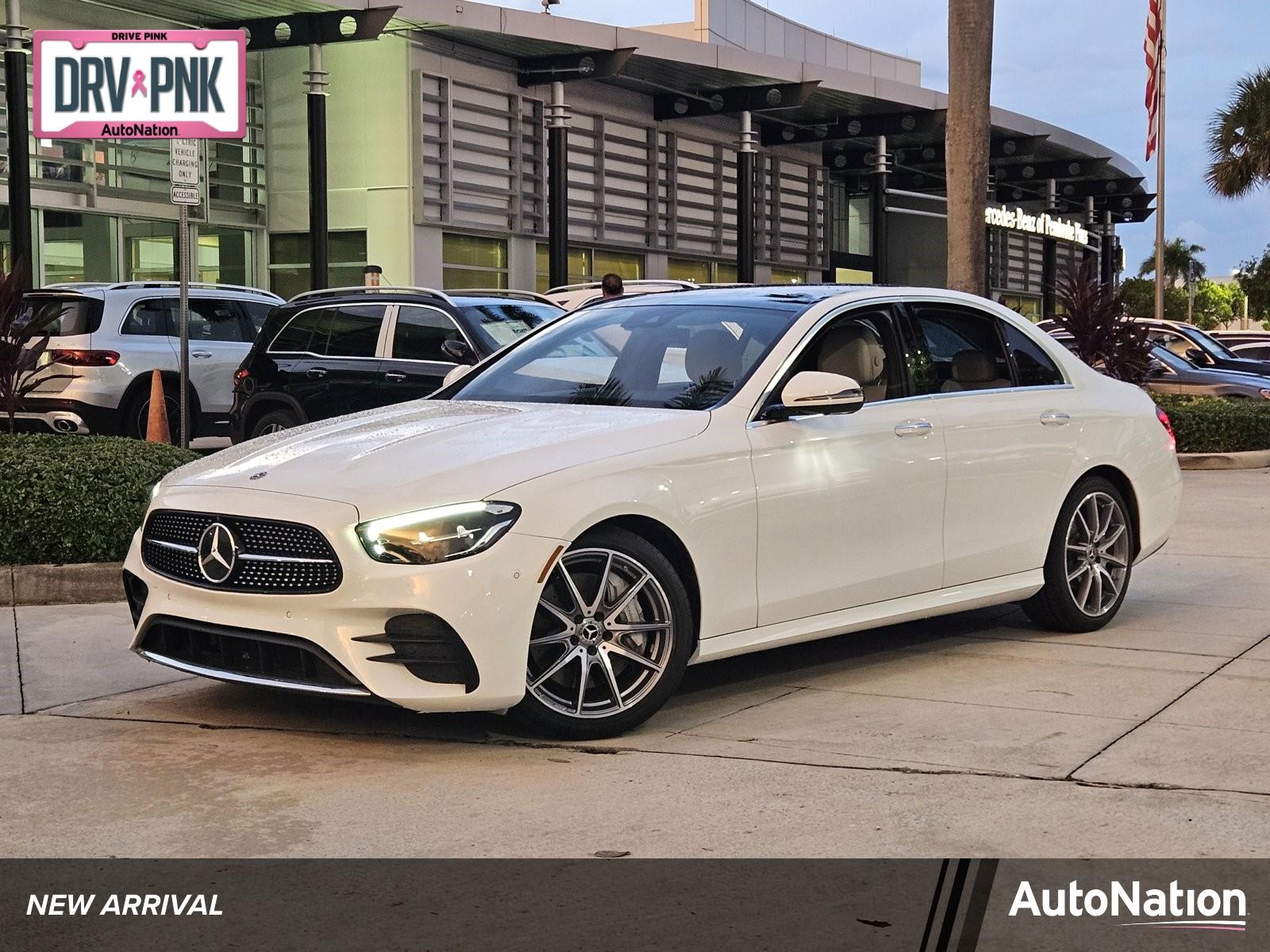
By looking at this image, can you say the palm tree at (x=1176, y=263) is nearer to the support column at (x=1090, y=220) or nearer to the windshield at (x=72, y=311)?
the support column at (x=1090, y=220)

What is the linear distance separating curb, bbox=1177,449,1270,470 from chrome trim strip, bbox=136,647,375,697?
14.1m

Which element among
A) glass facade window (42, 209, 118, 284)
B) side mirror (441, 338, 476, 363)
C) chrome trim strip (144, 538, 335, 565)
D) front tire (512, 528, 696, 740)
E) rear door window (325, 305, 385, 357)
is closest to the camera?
chrome trim strip (144, 538, 335, 565)

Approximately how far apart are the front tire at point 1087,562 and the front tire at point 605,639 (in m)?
2.52

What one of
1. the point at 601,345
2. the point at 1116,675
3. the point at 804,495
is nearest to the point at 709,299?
the point at 601,345

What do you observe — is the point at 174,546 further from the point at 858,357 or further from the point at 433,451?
the point at 858,357

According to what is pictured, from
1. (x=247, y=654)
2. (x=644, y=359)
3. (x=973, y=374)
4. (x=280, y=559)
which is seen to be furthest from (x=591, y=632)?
(x=973, y=374)

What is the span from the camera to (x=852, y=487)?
22.2ft

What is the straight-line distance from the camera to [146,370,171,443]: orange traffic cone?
15453 mm

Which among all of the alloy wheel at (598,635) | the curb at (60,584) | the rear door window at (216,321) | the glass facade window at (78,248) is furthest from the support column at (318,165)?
the alloy wheel at (598,635)

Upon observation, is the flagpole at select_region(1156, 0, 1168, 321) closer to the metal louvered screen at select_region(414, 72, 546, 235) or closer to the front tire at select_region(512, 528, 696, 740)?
the metal louvered screen at select_region(414, 72, 546, 235)

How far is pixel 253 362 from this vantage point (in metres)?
15.0

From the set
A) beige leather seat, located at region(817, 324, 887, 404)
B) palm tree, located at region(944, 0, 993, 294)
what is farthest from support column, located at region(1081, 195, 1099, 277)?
beige leather seat, located at region(817, 324, 887, 404)

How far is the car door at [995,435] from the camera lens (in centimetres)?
734

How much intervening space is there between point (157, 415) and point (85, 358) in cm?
90
